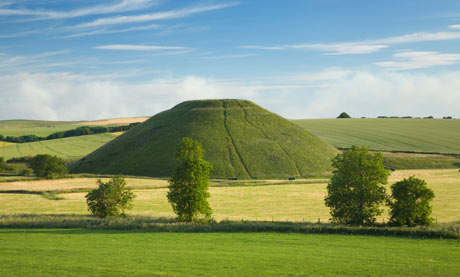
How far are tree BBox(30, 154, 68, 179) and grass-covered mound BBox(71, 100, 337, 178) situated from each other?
18919 mm

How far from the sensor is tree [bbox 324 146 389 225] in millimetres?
37875

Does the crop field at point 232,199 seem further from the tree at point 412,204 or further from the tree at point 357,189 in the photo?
the tree at point 412,204

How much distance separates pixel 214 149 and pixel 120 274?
305 ft

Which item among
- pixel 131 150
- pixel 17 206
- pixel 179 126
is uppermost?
pixel 179 126

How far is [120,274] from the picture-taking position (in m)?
19.8

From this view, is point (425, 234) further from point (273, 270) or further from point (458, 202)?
point (458, 202)

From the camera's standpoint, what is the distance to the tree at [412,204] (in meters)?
35.4

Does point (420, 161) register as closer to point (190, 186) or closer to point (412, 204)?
point (412, 204)

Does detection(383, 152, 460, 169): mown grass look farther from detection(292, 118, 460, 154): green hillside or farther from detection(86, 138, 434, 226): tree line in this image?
detection(86, 138, 434, 226): tree line

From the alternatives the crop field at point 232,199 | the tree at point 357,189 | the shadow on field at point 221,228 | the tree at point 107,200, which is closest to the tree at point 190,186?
the shadow on field at point 221,228

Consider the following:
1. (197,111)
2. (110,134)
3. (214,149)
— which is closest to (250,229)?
(214,149)

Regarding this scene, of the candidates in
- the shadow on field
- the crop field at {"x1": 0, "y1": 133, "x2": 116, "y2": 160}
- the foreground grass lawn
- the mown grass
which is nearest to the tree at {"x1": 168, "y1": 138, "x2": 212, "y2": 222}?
the shadow on field

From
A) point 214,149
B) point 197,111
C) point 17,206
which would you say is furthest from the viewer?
point 197,111

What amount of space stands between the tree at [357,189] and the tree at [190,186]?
478 inches
